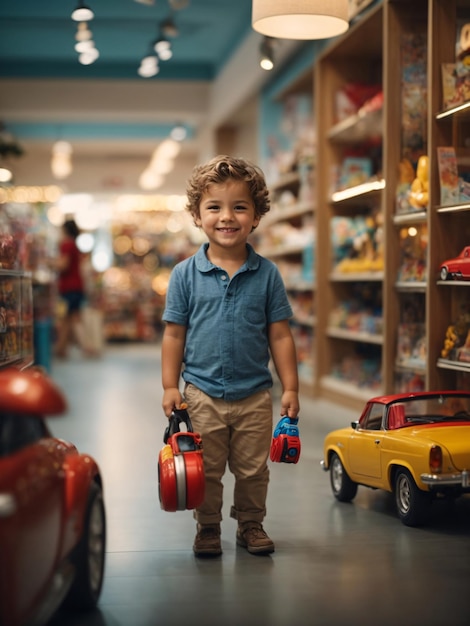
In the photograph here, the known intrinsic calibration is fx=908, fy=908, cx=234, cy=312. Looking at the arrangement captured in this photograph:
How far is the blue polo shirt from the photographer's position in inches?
127

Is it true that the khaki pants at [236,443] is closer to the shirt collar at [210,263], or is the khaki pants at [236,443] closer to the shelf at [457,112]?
the shirt collar at [210,263]

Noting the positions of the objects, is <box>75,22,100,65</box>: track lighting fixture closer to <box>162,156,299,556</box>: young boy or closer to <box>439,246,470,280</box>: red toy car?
<box>439,246,470,280</box>: red toy car

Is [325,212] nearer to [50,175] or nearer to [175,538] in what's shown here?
[175,538]

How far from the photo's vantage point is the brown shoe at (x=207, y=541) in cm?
315

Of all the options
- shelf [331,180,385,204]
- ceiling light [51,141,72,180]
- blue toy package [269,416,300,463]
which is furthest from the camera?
ceiling light [51,141,72,180]

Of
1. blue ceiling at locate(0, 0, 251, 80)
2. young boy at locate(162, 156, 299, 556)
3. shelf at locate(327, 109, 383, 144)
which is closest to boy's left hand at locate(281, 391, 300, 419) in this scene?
young boy at locate(162, 156, 299, 556)

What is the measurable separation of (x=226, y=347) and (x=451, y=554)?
105cm

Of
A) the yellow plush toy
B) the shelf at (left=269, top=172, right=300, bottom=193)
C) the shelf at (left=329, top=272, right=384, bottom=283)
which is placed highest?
the shelf at (left=269, top=172, right=300, bottom=193)

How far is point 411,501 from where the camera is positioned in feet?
11.4

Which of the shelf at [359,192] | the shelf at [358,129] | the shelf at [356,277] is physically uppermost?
the shelf at [358,129]

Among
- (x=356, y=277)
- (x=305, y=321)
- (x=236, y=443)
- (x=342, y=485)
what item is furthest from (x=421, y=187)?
(x=305, y=321)

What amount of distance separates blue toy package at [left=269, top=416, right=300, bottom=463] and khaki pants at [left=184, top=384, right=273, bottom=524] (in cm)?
13

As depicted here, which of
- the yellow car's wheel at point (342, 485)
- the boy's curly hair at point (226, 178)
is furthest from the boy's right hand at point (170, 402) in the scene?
the yellow car's wheel at point (342, 485)

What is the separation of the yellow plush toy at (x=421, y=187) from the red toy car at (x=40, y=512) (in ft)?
9.97
